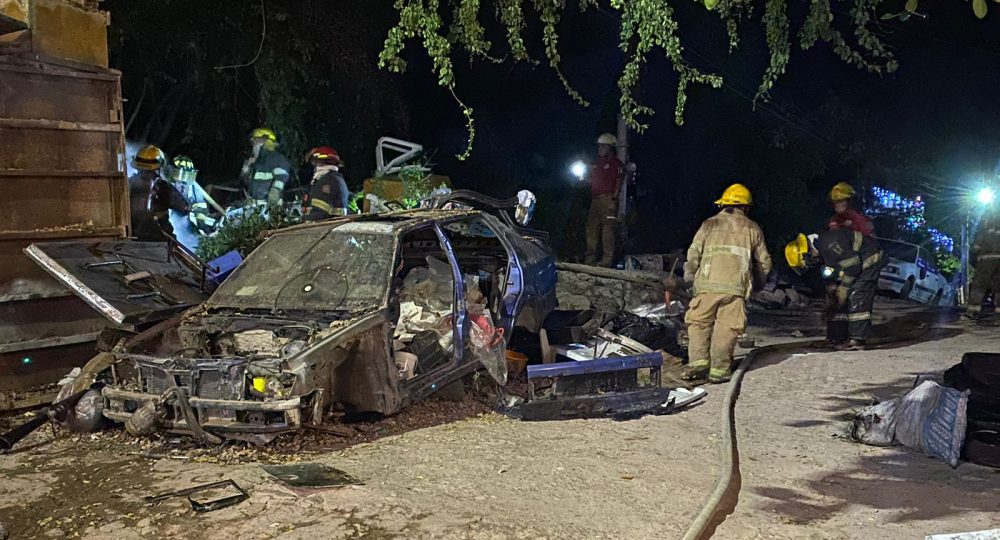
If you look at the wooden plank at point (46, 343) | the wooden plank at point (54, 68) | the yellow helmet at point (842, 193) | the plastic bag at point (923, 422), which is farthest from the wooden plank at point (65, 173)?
the yellow helmet at point (842, 193)

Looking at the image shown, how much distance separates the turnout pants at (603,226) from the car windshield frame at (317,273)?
6.13 metres

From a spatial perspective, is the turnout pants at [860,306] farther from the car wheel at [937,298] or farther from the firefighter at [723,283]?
the car wheel at [937,298]

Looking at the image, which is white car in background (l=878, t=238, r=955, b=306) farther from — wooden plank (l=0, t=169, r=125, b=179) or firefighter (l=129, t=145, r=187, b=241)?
wooden plank (l=0, t=169, r=125, b=179)

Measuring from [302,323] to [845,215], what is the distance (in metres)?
6.60

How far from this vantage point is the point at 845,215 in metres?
8.91

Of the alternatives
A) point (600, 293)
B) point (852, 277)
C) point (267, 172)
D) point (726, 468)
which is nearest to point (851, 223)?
point (852, 277)

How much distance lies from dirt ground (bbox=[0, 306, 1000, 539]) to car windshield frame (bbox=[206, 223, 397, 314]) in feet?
3.22

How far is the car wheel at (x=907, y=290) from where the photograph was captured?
15500 millimetres

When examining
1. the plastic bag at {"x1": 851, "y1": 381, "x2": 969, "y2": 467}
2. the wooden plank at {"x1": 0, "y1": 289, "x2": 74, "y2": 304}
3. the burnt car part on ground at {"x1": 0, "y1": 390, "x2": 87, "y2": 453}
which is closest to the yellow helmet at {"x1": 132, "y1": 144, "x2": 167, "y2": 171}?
the wooden plank at {"x1": 0, "y1": 289, "x2": 74, "y2": 304}

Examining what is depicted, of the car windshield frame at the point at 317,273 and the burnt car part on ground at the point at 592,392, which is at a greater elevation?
the car windshield frame at the point at 317,273

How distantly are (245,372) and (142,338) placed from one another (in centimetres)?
115

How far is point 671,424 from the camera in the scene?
18.8 feet

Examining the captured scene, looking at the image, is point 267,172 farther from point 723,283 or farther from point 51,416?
point 723,283

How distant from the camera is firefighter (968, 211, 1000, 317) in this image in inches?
409
